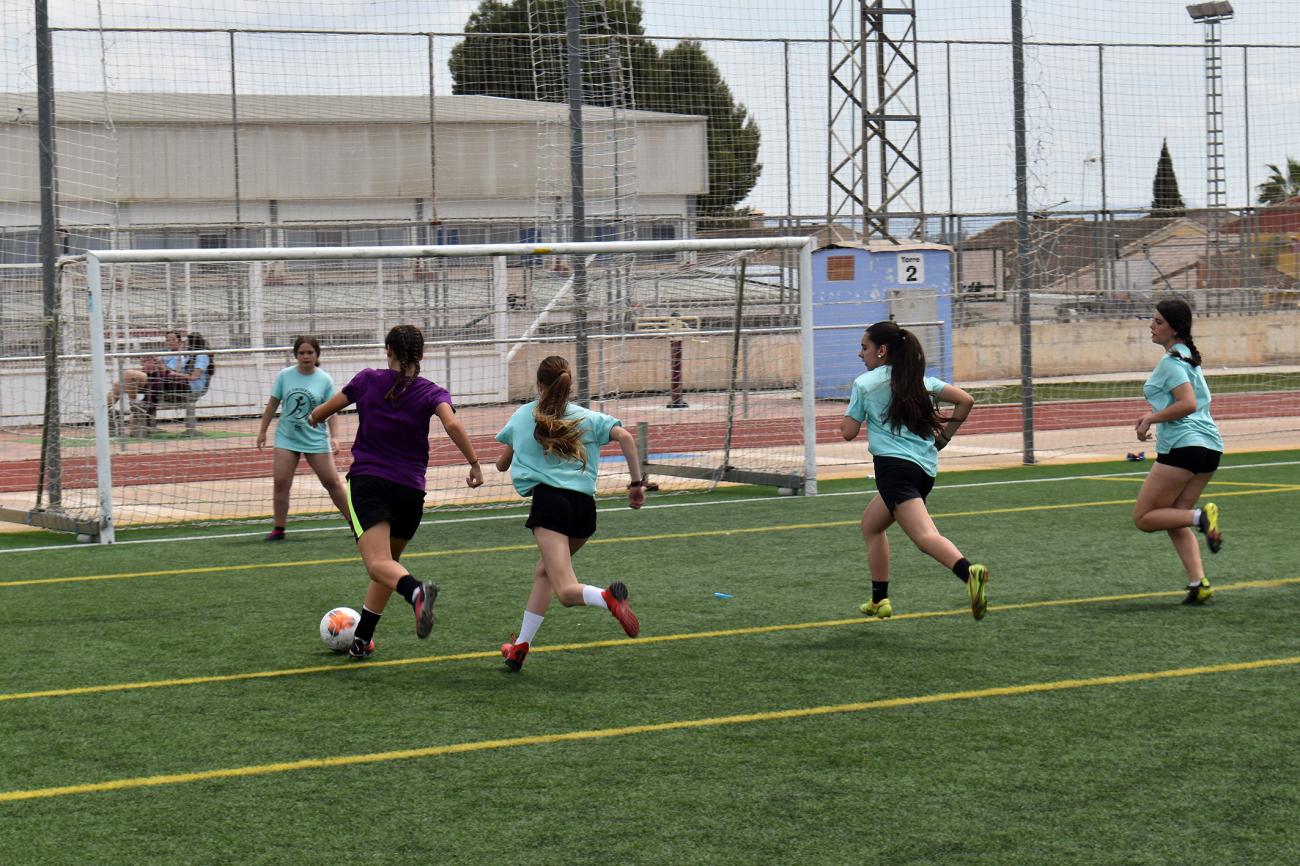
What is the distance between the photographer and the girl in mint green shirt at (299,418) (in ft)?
41.6

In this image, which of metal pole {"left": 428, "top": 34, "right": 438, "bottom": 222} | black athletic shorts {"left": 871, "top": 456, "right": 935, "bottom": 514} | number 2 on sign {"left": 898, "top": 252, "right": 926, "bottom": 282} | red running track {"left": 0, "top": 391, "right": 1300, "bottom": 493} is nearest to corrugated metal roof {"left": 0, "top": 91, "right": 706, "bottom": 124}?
metal pole {"left": 428, "top": 34, "right": 438, "bottom": 222}

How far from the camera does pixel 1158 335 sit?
933 centimetres

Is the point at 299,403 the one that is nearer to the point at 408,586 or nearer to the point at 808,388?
the point at 808,388

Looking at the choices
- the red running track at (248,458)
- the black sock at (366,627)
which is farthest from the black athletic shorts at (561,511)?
the red running track at (248,458)

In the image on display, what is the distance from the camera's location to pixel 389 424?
8.07 metres

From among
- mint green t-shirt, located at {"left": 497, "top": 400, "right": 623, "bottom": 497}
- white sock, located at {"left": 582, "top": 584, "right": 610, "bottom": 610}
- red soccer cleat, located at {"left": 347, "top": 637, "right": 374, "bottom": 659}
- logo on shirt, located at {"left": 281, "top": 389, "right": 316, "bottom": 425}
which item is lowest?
red soccer cleat, located at {"left": 347, "top": 637, "right": 374, "bottom": 659}

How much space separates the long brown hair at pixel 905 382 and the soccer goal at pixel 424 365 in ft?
19.6

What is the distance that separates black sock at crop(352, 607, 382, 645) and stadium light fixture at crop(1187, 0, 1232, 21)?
75.3 feet

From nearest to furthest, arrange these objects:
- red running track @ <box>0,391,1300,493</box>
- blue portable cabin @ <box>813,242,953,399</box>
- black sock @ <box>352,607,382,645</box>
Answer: black sock @ <box>352,607,382,645</box>, red running track @ <box>0,391,1300,493</box>, blue portable cabin @ <box>813,242,953,399</box>

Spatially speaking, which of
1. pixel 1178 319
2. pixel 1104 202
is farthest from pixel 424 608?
pixel 1104 202

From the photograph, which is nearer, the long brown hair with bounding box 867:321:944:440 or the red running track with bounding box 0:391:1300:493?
the long brown hair with bounding box 867:321:944:440

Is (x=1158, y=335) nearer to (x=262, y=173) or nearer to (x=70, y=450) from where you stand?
(x=70, y=450)

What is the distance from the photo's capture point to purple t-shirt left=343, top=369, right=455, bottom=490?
317 inches

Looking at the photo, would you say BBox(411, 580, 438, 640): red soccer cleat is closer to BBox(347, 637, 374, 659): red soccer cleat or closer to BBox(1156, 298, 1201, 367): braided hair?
BBox(347, 637, 374, 659): red soccer cleat
